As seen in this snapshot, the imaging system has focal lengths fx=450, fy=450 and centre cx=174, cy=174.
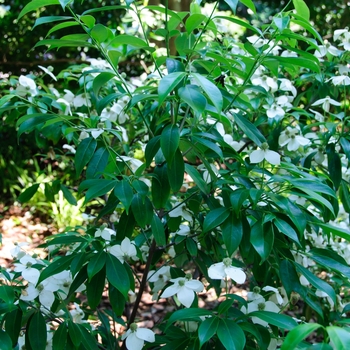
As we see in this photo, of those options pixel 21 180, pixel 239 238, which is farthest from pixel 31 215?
pixel 239 238

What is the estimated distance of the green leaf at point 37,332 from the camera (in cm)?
101

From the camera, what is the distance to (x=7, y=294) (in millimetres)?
958

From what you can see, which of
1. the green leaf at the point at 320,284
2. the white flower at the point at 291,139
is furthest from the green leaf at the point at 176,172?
the white flower at the point at 291,139

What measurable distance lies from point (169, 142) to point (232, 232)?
0.23m

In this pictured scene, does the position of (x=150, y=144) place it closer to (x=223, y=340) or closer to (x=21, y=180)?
(x=223, y=340)

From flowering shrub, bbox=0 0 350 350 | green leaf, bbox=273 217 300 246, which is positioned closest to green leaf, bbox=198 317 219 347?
flowering shrub, bbox=0 0 350 350

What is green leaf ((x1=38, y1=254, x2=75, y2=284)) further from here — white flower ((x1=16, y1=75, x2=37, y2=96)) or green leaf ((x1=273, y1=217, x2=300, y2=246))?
white flower ((x1=16, y1=75, x2=37, y2=96))

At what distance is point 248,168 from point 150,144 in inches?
10.5

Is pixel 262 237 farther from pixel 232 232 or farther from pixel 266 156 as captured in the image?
pixel 266 156

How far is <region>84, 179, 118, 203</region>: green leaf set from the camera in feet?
2.97

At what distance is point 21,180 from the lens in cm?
381

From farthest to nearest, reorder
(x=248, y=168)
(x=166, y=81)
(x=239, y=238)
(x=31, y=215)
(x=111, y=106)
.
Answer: (x=31, y=215), (x=111, y=106), (x=248, y=168), (x=239, y=238), (x=166, y=81)

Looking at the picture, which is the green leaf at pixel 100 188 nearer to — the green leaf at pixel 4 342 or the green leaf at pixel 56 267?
the green leaf at pixel 56 267

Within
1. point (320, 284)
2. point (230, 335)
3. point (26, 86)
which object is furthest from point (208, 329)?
point (26, 86)
